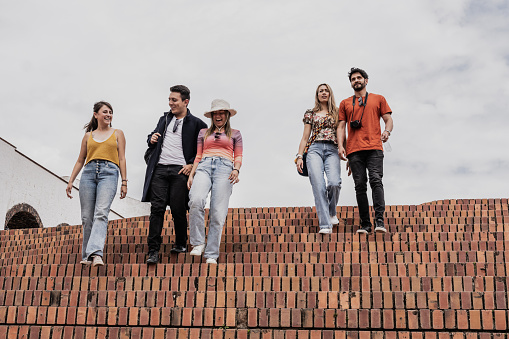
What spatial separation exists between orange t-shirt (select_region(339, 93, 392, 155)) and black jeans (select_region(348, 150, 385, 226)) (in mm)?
78

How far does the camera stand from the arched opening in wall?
1636 centimetres

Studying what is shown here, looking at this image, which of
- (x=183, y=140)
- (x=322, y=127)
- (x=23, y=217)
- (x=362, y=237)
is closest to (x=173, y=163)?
(x=183, y=140)

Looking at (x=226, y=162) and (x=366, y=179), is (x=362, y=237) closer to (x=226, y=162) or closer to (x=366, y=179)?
(x=366, y=179)

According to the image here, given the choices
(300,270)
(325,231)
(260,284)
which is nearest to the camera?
(260,284)

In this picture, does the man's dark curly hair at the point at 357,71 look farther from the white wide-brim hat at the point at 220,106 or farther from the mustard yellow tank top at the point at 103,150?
the mustard yellow tank top at the point at 103,150

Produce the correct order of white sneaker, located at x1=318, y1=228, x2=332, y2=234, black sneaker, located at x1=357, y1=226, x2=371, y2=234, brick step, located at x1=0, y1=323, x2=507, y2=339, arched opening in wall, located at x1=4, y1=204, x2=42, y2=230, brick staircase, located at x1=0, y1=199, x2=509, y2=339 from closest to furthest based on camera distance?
brick step, located at x1=0, y1=323, x2=507, y2=339
brick staircase, located at x1=0, y1=199, x2=509, y2=339
black sneaker, located at x1=357, y1=226, x2=371, y2=234
white sneaker, located at x1=318, y1=228, x2=332, y2=234
arched opening in wall, located at x1=4, y1=204, x2=42, y2=230

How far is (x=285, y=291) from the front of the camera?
442 centimetres

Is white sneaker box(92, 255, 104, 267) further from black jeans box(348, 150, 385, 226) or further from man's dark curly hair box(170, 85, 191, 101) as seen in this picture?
black jeans box(348, 150, 385, 226)

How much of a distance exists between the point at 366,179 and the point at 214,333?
2830mm

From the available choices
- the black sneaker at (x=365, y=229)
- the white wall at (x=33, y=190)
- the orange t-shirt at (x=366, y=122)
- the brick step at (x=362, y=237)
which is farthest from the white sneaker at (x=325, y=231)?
the white wall at (x=33, y=190)

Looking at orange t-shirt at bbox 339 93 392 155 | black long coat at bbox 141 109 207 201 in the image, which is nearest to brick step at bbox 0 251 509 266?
black long coat at bbox 141 109 207 201

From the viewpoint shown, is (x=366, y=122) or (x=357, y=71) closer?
(x=366, y=122)

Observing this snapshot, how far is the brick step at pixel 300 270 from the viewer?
187 inches

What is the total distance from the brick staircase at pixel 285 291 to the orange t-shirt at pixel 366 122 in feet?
3.16
